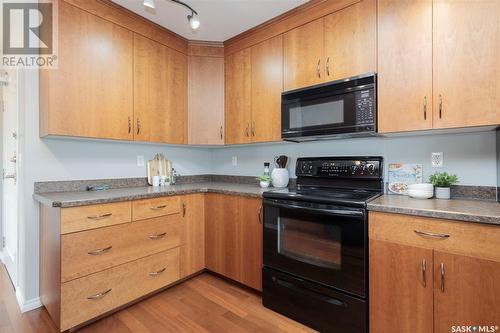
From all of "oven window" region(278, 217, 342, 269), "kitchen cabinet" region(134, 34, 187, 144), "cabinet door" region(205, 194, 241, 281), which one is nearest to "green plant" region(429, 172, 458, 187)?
"oven window" region(278, 217, 342, 269)

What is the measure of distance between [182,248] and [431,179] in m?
2.09

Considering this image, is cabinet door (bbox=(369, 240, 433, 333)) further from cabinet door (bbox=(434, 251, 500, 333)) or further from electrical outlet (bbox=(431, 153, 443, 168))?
electrical outlet (bbox=(431, 153, 443, 168))

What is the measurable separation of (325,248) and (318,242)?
0.06m

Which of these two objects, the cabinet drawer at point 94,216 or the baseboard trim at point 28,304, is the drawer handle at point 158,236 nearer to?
the cabinet drawer at point 94,216

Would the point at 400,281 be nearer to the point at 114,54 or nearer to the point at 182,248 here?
the point at 182,248

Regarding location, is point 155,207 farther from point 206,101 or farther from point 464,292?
point 464,292

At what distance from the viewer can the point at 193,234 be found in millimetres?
2400

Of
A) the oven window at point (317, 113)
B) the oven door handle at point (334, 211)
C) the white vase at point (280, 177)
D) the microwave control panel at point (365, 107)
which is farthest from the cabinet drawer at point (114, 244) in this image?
the microwave control panel at point (365, 107)

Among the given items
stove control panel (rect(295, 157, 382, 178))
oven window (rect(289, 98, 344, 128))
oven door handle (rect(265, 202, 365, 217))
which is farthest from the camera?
stove control panel (rect(295, 157, 382, 178))

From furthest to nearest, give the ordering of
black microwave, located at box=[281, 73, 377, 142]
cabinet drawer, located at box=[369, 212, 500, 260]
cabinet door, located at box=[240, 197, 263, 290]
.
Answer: cabinet door, located at box=[240, 197, 263, 290]
black microwave, located at box=[281, 73, 377, 142]
cabinet drawer, located at box=[369, 212, 500, 260]

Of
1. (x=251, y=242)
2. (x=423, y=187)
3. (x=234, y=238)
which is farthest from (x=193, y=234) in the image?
(x=423, y=187)

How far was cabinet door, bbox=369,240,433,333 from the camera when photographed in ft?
Answer: 4.35

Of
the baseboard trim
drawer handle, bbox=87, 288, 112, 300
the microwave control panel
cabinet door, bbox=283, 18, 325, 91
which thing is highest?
cabinet door, bbox=283, 18, 325, 91

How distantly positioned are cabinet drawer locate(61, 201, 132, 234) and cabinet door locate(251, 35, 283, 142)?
1.28m
